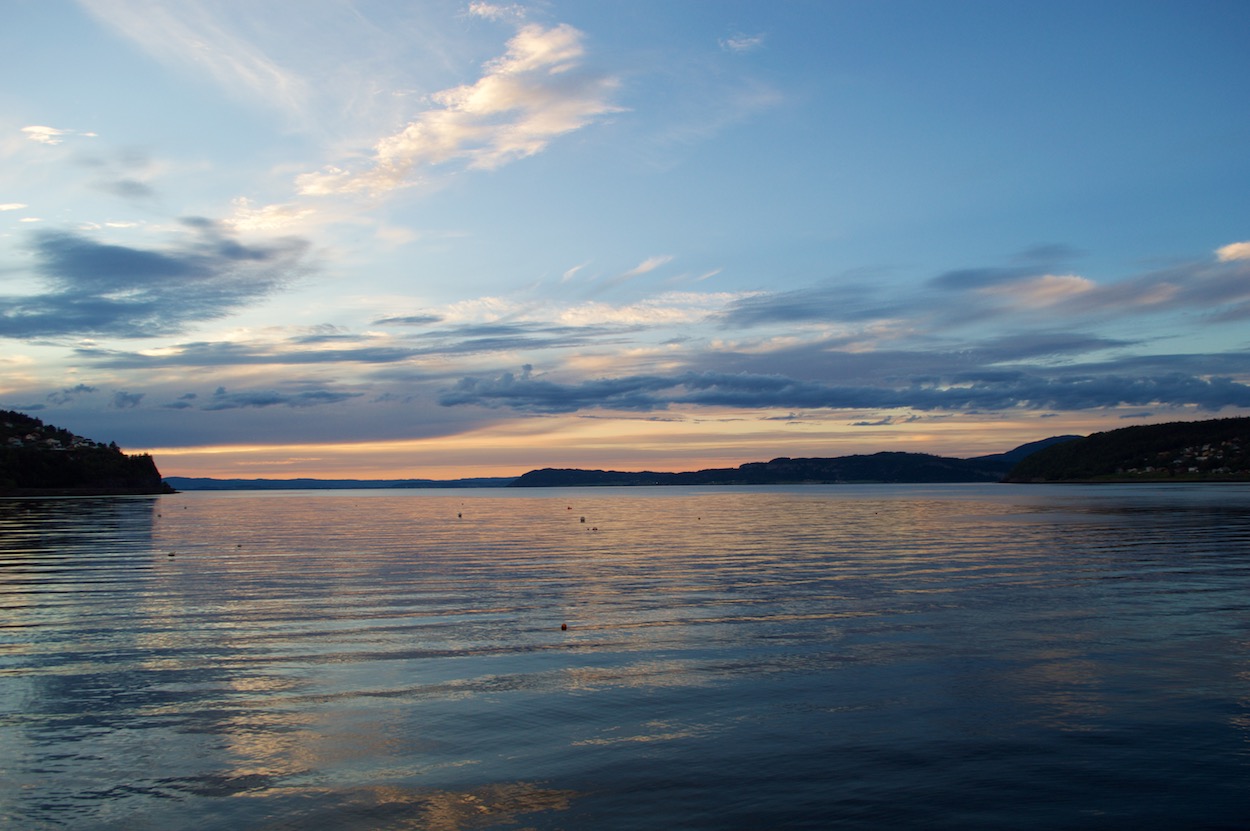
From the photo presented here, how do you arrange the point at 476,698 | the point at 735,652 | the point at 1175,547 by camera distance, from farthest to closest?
the point at 1175,547 < the point at 735,652 < the point at 476,698

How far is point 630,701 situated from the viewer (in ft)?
54.6

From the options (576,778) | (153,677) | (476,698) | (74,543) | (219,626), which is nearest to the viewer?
(576,778)

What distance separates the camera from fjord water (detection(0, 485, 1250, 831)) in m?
11.7

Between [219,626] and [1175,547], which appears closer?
[219,626]

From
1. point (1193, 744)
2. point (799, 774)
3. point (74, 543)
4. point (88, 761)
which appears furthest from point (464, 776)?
point (74, 543)

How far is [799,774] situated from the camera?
12727 mm

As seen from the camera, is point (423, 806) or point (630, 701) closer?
point (423, 806)

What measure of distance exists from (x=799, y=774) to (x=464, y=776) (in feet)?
16.0

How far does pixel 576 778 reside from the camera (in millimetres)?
12602

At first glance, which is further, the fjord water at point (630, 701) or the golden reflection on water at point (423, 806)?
the fjord water at point (630, 701)

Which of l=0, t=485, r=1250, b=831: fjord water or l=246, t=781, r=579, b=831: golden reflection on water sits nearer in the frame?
l=246, t=781, r=579, b=831: golden reflection on water

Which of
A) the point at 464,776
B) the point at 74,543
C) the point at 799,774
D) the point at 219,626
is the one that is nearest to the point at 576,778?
the point at 464,776

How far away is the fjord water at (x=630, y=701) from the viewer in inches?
460

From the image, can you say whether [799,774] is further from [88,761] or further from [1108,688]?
[88,761]
